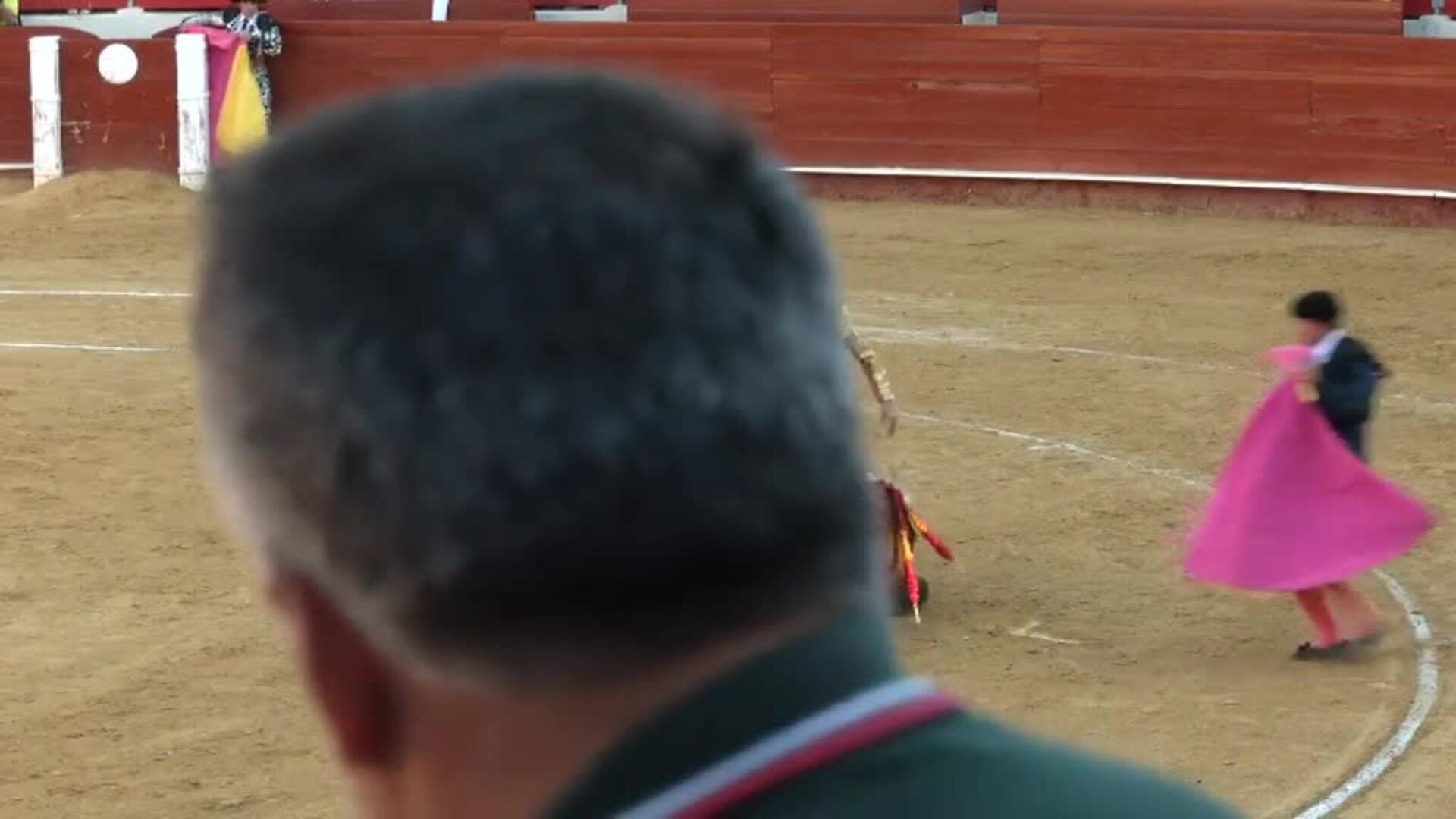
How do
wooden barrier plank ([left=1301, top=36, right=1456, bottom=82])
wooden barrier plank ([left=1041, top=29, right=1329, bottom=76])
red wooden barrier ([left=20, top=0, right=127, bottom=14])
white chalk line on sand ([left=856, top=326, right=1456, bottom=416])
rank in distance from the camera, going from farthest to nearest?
1. red wooden barrier ([left=20, top=0, right=127, bottom=14])
2. wooden barrier plank ([left=1041, top=29, right=1329, bottom=76])
3. wooden barrier plank ([left=1301, top=36, right=1456, bottom=82])
4. white chalk line on sand ([left=856, top=326, right=1456, bottom=416])

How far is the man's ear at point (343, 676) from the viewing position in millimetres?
905

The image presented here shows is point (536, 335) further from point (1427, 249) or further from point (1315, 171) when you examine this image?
point (1315, 171)

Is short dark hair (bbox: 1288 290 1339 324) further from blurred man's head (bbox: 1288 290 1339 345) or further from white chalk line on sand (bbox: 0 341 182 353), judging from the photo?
white chalk line on sand (bbox: 0 341 182 353)

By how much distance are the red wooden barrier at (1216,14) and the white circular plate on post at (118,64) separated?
16.2ft

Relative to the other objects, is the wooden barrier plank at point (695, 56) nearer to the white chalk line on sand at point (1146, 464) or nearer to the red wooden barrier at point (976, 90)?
the red wooden barrier at point (976, 90)

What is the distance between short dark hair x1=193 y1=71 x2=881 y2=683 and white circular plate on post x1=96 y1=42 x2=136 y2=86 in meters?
13.5

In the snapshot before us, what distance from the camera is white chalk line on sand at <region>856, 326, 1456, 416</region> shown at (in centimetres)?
846

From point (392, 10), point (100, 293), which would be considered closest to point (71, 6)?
point (392, 10)

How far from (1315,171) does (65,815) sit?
8.76 m

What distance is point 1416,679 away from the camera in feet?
16.8

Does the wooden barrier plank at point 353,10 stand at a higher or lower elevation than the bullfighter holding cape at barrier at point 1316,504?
higher

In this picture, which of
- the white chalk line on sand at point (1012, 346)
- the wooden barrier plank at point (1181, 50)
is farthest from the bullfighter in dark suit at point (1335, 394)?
the wooden barrier plank at point (1181, 50)

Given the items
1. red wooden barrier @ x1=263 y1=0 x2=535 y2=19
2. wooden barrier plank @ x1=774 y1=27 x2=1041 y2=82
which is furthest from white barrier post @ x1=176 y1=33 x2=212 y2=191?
wooden barrier plank @ x1=774 y1=27 x2=1041 y2=82

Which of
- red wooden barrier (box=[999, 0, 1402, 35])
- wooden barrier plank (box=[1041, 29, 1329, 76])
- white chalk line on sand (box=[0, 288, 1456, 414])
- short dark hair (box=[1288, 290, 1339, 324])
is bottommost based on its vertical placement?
white chalk line on sand (box=[0, 288, 1456, 414])
